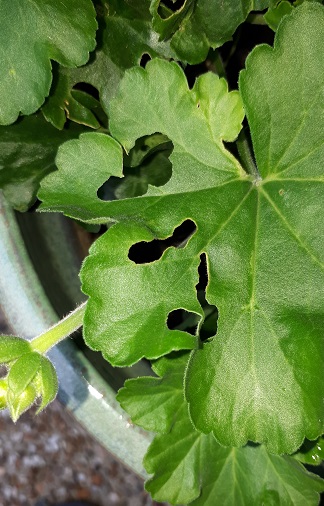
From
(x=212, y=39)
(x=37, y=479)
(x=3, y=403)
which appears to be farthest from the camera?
(x=37, y=479)

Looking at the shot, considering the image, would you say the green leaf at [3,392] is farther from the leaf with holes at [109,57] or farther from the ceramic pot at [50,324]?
the leaf with holes at [109,57]

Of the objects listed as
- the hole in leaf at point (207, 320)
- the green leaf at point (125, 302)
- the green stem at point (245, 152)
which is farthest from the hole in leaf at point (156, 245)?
the green leaf at point (125, 302)

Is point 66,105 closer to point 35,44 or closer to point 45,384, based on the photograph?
point 35,44

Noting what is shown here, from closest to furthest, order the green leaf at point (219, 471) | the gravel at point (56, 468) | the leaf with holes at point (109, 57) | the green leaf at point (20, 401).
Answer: the green leaf at point (20, 401) → the leaf with holes at point (109, 57) → the green leaf at point (219, 471) → the gravel at point (56, 468)

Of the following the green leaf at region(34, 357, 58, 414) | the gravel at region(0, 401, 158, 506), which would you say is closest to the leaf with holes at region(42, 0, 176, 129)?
the green leaf at region(34, 357, 58, 414)

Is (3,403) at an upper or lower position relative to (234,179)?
lower

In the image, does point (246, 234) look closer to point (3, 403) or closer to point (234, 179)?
point (234, 179)

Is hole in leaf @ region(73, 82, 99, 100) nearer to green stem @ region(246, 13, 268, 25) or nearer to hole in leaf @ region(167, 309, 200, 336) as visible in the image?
green stem @ region(246, 13, 268, 25)

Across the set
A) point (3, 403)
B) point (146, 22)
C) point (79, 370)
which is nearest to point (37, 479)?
point (79, 370)

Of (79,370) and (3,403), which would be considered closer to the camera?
(3,403)
